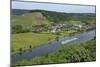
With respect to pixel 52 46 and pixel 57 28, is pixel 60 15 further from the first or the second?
pixel 52 46

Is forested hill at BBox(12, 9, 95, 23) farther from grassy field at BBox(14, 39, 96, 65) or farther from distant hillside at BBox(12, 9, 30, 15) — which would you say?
grassy field at BBox(14, 39, 96, 65)

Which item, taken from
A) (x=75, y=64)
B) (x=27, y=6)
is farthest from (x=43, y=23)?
(x=75, y=64)

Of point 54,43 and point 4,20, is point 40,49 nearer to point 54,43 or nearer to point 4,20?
point 54,43

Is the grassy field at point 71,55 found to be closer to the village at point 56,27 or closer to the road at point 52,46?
the road at point 52,46

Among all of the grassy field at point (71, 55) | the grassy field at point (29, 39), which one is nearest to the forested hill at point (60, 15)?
the grassy field at point (29, 39)

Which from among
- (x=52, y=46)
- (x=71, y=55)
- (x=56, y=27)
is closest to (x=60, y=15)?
(x=56, y=27)
